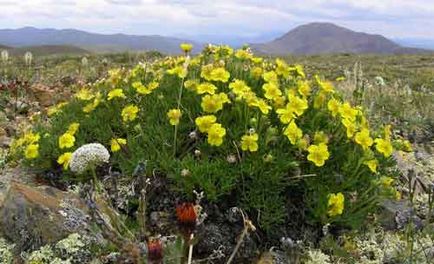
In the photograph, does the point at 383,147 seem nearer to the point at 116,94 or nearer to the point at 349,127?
the point at 349,127

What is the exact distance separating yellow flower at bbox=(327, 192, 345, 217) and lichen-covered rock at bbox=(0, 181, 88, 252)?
4.88 ft

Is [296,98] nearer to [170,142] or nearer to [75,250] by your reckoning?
[170,142]

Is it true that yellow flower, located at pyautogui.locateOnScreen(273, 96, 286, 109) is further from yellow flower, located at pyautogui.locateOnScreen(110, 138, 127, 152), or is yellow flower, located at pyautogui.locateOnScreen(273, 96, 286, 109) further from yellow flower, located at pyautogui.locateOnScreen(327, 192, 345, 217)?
yellow flower, located at pyautogui.locateOnScreen(110, 138, 127, 152)

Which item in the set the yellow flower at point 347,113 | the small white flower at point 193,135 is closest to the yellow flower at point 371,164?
the yellow flower at point 347,113

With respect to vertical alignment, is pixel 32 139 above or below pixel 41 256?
above

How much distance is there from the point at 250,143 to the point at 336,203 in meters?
0.65

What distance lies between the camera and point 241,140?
4055 millimetres

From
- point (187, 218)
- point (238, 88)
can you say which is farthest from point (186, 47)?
point (187, 218)

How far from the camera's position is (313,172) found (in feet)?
13.3

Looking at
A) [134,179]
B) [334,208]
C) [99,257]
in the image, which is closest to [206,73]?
[134,179]

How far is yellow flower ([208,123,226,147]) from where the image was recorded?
3.97 meters

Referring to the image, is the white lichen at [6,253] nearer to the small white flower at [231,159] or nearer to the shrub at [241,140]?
the shrub at [241,140]

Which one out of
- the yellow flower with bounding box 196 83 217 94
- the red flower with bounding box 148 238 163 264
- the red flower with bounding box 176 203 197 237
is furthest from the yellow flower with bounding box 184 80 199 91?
the red flower with bounding box 148 238 163 264

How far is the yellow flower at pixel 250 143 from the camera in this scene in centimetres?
386
